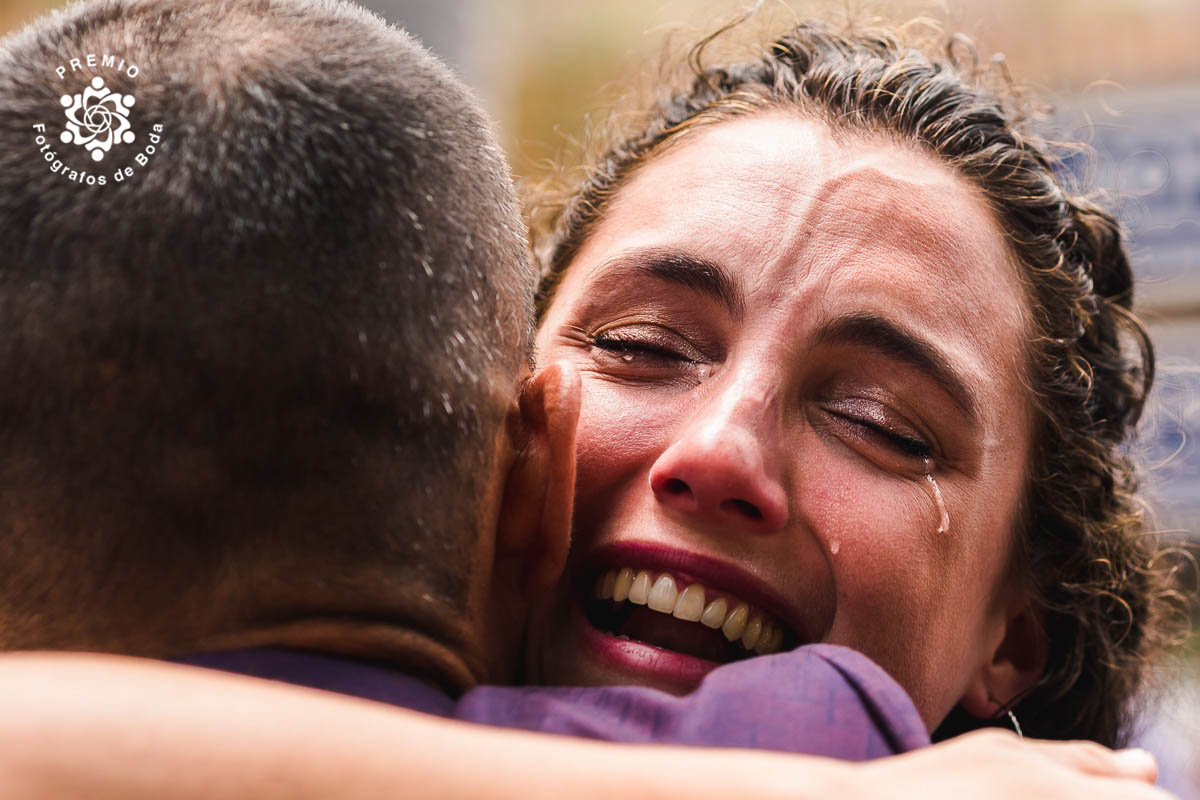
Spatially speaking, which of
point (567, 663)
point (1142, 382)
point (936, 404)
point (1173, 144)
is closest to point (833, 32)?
point (1142, 382)

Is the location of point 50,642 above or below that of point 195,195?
below

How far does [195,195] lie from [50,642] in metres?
0.48

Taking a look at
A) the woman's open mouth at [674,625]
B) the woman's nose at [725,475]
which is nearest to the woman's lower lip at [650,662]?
the woman's open mouth at [674,625]

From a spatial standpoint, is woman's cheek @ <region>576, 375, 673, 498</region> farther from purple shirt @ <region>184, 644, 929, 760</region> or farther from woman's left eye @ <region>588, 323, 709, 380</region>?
purple shirt @ <region>184, 644, 929, 760</region>

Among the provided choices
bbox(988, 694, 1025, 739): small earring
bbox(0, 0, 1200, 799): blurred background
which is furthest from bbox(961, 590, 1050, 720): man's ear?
bbox(0, 0, 1200, 799): blurred background

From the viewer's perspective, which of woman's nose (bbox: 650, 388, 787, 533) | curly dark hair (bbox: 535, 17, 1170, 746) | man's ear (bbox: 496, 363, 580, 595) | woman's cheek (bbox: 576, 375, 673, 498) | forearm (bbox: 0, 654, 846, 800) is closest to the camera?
forearm (bbox: 0, 654, 846, 800)

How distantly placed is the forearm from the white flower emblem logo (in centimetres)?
50

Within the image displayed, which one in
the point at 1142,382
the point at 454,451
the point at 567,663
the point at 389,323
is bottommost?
the point at 567,663

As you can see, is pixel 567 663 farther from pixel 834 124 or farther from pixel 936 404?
pixel 834 124

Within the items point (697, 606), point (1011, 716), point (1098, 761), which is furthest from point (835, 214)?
point (1011, 716)

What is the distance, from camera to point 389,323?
1.31 meters

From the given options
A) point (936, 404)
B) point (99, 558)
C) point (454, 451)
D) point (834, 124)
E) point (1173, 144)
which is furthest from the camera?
point (1173, 144)

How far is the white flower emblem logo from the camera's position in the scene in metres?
1.25

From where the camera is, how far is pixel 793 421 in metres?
1.82
